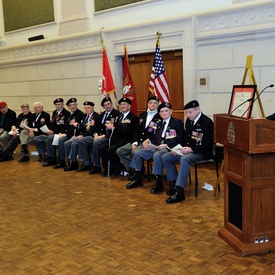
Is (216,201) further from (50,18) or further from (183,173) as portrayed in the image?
(50,18)

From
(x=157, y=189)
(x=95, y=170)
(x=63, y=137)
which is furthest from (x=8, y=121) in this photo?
(x=157, y=189)

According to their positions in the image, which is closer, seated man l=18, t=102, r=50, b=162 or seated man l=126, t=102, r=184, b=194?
seated man l=126, t=102, r=184, b=194

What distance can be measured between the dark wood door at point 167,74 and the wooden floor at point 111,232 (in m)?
2.14

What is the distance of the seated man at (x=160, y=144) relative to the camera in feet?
16.6

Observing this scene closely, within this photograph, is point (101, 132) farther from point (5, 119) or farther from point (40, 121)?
point (5, 119)

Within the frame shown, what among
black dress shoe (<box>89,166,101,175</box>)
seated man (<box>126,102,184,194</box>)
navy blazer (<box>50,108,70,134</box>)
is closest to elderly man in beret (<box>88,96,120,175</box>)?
black dress shoe (<box>89,166,101,175</box>)

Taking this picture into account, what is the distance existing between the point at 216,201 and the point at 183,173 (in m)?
0.51

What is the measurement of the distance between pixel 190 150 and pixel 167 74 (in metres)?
3.04

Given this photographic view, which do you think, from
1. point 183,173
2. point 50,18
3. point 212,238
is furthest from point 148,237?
point 50,18

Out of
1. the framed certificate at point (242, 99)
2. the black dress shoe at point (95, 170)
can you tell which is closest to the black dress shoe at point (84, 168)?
the black dress shoe at point (95, 170)

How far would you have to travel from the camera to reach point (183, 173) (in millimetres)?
4625

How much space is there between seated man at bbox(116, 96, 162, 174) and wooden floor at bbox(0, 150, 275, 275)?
408 millimetres

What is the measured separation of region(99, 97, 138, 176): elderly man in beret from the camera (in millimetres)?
5945

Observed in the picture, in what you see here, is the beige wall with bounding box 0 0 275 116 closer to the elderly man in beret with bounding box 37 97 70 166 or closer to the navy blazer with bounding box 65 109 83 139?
the elderly man in beret with bounding box 37 97 70 166
